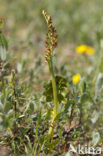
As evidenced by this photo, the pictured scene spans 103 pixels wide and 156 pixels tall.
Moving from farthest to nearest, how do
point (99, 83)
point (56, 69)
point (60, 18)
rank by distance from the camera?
point (60, 18), point (56, 69), point (99, 83)

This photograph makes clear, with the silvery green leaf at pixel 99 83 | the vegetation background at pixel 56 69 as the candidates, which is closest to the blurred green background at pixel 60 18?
the vegetation background at pixel 56 69

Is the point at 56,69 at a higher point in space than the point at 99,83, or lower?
higher

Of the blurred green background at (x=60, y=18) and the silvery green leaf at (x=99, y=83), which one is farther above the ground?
the blurred green background at (x=60, y=18)

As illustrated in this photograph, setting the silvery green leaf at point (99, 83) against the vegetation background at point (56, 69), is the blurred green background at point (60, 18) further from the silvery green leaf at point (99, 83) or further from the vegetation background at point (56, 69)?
the silvery green leaf at point (99, 83)

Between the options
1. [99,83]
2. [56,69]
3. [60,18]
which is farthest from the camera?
[60,18]

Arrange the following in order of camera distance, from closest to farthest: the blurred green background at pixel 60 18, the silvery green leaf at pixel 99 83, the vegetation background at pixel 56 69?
the vegetation background at pixel 56 69 < the silvery green leaf at pixel 99 83 < the blurred green background at pixel 60 18

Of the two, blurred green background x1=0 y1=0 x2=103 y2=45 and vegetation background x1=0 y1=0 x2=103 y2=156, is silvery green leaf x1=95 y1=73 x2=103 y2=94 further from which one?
blurred green background x1=0 y1=0 x2=103 y2=45

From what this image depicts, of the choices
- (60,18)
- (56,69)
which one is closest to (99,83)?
(56,69)

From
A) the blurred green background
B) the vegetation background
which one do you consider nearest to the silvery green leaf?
the vegetation background

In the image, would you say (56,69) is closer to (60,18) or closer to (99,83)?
(99,83)

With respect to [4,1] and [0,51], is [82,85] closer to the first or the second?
[0,51]

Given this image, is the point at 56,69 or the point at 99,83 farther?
the point at 56,69

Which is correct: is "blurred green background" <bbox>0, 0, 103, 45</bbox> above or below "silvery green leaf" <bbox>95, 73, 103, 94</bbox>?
above
